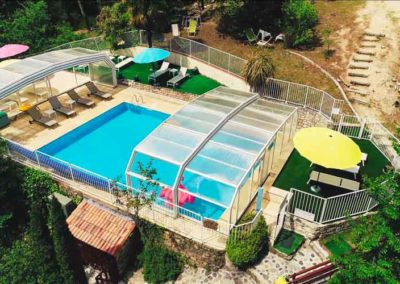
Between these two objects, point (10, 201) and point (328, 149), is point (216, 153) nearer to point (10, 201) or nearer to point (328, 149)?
point (328, 149)

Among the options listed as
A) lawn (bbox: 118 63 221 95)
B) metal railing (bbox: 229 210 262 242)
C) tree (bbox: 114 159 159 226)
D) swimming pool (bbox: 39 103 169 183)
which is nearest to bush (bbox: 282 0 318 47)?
lawn (bbox: 118 63 221 95)

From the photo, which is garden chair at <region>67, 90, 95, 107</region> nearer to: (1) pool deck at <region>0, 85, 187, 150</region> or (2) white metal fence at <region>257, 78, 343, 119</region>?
(1) pool deck at <region>0, 85, 187, 150</region>

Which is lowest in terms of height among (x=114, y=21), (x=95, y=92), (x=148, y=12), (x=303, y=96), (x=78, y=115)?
(x=78, y=115)

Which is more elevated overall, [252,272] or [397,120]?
[397,120]

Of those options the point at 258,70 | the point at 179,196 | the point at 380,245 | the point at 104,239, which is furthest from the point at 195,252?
the point at 258,70

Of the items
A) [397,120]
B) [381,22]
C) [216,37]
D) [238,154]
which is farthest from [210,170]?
[381,22]

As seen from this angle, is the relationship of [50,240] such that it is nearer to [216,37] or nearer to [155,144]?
[155,144]

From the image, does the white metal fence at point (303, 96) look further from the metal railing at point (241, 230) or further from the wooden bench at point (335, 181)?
the metal railing at point (241, 230)
